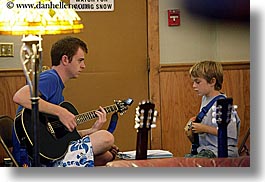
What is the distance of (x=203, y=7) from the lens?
2.41 metres

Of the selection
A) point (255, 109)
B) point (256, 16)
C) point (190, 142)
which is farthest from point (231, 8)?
point (190, 142)

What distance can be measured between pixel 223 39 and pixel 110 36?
48 cm

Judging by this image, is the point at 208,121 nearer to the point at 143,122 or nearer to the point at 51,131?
Result: the point at 143,122

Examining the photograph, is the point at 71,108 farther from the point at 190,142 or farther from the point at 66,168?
the point at 190,142

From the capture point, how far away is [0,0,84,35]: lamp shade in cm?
236

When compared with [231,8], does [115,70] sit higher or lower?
lower

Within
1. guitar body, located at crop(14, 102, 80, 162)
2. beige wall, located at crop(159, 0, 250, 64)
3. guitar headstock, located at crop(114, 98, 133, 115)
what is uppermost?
beige wall, located at crop(159, 0, 250, 64)

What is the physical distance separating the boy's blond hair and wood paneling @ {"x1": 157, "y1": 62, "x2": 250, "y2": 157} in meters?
0.02

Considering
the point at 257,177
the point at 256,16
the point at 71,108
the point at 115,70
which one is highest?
the point at 256,16

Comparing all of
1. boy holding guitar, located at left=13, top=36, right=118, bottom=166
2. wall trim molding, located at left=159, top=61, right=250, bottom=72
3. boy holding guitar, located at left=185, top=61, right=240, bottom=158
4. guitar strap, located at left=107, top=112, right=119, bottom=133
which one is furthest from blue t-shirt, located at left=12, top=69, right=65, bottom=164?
boy holding guitar, located at left=185, top=61, right=240, bottom=158

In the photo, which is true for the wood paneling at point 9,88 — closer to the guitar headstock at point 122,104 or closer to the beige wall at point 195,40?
the guitar headstock at point 122,104

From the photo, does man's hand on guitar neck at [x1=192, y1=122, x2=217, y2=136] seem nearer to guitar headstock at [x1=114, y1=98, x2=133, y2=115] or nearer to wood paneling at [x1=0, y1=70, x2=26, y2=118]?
guitar headstock at [x1=114, y1=98, x2=133, y2=115]

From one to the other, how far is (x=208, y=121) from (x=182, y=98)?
15 cm

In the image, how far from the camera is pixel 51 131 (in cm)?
237
